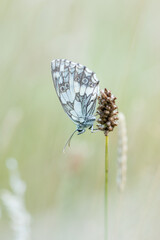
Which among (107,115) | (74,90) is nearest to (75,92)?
(74,90)

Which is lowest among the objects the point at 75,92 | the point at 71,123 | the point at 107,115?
the point at 107,115

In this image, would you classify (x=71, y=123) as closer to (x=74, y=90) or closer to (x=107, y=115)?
(x=74, y=90)

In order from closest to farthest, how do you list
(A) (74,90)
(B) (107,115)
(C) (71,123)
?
(B) (107,115) < (A) (74,90) < (C) (71,123)

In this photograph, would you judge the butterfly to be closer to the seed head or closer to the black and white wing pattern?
the black and white wing pattern

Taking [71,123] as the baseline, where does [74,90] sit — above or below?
above

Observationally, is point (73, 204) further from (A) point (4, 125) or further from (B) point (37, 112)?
(B) point (37, 112)

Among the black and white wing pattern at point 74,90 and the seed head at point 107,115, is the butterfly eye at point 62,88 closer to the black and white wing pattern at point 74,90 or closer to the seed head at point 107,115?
the black and white wing pattern at point 74,90

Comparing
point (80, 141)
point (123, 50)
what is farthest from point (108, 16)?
point (80, 141)
